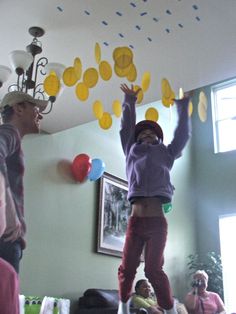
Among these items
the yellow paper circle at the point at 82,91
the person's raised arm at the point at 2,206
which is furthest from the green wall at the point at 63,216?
the person's raised arm at the point at 2,206

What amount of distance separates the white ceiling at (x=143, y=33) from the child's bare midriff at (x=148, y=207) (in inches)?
53.4

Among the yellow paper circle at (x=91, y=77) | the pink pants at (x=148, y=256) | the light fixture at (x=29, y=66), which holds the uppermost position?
the light fixture at (x=29, y=66)

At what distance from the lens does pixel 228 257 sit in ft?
22.4

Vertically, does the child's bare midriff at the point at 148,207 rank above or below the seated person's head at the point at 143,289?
above

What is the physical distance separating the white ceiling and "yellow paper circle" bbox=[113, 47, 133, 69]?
16.6 inches

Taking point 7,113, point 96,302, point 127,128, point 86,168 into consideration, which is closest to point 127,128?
point 127,128

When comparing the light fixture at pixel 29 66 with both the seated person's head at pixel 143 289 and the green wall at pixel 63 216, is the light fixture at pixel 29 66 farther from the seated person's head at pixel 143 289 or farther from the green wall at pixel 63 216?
the seated person's head at pixel 143 289

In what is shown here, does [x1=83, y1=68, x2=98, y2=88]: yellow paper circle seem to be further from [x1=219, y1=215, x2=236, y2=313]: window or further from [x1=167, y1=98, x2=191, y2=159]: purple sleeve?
[x1=219, y1=215, x2=236, y2=313]: window

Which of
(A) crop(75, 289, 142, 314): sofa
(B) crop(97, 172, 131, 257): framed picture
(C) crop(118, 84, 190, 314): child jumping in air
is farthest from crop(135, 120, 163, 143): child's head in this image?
(B) crop(97, 172, 131, 257): framed picture

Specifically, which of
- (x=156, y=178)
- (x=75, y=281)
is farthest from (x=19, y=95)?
(x=75, y=281)

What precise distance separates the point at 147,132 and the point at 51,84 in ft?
3.11

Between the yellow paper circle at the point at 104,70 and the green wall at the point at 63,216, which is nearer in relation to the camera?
the yellow paper circle at the point at 104,70

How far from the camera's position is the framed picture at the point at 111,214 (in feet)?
16.7

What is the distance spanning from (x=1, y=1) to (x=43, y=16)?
0.95 ft
